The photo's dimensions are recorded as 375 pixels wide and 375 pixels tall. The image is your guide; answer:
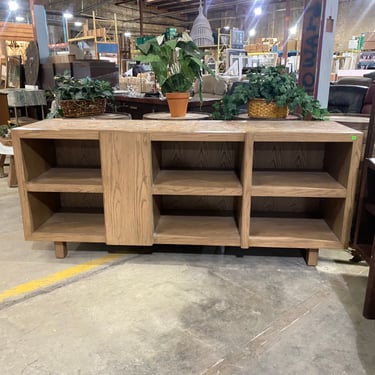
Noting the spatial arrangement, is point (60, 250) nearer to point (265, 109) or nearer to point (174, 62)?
point (174, 62)

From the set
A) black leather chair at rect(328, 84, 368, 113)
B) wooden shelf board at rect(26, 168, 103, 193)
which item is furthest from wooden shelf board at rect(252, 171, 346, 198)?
black leather chair at rect(328, 84, 368, 113)

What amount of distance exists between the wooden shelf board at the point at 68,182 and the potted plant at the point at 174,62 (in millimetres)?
732

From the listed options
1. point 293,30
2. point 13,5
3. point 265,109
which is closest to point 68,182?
point 265,109

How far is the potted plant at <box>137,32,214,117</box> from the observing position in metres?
2.32

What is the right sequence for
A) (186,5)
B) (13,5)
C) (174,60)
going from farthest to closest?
(186,5) < (13,5) < (174,60)

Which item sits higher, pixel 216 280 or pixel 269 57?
pixel 269 57

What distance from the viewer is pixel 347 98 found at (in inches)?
148

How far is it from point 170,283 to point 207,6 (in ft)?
50.1

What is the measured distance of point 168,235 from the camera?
215cm

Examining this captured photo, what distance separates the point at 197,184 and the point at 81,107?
102cm

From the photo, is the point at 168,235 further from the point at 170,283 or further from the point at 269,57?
the point at 269,57

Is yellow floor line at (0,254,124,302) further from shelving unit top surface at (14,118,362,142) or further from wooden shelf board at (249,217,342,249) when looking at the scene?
wooden shelf board at (249,217,342,249)

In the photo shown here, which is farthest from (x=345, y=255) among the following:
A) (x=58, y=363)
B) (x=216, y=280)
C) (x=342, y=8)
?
(x=342, y=8)

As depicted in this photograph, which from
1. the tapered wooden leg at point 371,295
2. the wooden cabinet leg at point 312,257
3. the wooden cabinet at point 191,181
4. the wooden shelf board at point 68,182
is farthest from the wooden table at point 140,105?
the tapered wooden leg at point 371,295
